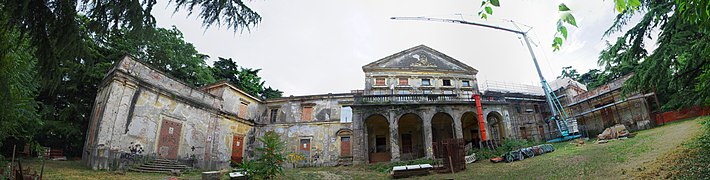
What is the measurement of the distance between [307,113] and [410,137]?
856 cm

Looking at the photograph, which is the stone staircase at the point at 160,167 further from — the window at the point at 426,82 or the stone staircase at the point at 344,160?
the window at the point at 426,82

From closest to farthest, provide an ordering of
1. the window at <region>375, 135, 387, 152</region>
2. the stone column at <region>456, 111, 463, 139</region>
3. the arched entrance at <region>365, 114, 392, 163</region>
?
the stone column at <region>456, 111, 463, 139</region>
the arched entrance at <region>365, 114, 392, 163</region>
the window at <region>375, 135, 387, 152</region>

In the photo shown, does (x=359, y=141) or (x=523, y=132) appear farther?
(x=523, y=132)

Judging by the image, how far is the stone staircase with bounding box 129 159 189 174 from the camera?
14695 mm

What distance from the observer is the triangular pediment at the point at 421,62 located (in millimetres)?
26219

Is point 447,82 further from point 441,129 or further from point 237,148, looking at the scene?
point 237,148

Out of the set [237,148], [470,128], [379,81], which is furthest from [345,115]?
[470,128]

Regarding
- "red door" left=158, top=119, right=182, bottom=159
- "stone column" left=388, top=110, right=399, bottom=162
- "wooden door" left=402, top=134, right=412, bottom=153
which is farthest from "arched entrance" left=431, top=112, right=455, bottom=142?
"red door" left=158, top=119, right=182, bottom=159

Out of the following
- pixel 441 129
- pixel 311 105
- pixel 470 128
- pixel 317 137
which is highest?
pixel 311 105

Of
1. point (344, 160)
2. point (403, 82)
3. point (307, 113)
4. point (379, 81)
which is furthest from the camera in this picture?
point (403, 82)

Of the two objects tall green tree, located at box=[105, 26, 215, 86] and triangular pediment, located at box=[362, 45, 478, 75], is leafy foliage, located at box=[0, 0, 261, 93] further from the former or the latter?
triangular pediment, located at box=[362, 45, 478, 75]

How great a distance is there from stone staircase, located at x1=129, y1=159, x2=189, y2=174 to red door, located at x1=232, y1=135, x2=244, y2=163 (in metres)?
5.31

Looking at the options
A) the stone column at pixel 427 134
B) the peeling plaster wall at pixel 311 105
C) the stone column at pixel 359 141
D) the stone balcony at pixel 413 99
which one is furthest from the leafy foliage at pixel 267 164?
the peeling plaster wall at pixel 311 105

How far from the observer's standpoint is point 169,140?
17.0 metres
